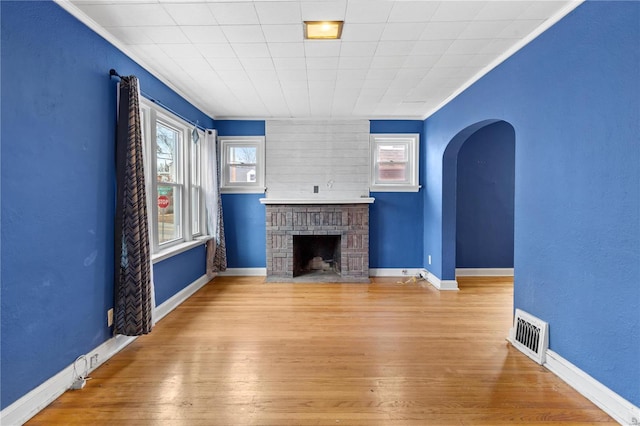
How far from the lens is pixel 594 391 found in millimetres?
1893

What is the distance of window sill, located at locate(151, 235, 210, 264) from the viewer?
312 cm

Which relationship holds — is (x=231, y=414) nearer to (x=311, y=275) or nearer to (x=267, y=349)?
(x=267, y=349)

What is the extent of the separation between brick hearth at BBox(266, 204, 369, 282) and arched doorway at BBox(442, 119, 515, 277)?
161 centimetres

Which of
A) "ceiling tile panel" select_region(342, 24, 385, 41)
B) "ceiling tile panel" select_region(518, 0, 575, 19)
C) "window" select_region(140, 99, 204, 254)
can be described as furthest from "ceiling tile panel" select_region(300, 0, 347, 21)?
"window" select_region(140, 99, 204, 254)

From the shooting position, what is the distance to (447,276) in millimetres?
4324

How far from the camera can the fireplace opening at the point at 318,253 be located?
17.1ft

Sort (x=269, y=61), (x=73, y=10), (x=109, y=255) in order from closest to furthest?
(x=73, y=10) → (x=109, y=255) → (x=269, y=61)

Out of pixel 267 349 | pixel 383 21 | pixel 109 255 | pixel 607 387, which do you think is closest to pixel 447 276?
pixel 607 387

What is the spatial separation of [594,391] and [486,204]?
11.5 ft

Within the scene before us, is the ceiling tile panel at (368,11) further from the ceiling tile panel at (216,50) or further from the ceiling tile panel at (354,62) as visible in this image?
the ceiling tile panel at (216,50)

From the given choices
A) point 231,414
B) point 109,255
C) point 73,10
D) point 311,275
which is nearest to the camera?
point 231,414

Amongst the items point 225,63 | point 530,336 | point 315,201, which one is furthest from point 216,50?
point 530,336

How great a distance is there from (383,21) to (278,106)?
2385 mm

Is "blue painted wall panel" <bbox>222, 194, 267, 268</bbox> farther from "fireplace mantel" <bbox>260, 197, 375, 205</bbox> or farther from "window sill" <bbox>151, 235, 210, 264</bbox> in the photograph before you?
"window sill" <bbox>151, 235, 210, 264</bbox>
